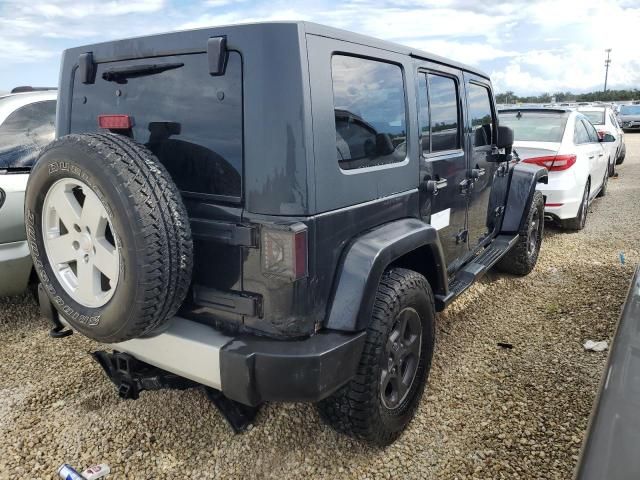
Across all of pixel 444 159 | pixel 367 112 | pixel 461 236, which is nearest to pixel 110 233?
pixel 367 112

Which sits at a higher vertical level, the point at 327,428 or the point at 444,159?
the point at 444,159

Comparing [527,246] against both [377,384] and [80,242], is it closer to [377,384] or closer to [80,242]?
[377,384]

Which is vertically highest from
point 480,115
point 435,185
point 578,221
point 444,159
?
point 480,115

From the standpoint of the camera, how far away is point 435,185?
9.20ft

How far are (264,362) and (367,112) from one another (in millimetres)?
1170

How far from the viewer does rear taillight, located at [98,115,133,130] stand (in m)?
2.23

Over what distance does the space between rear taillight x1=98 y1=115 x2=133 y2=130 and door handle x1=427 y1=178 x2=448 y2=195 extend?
151cm

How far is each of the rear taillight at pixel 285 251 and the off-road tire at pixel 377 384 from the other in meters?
0.50

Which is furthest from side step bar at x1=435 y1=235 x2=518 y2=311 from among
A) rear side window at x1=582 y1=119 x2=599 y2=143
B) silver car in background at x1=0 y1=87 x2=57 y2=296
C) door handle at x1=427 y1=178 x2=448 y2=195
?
rear side window at x1=582 y1=119 x2=599 y2=143

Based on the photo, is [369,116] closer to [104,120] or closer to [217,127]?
[217,127]

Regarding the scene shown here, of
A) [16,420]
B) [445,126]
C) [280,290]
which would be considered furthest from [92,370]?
[445,126]

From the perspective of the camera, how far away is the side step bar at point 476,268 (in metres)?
2.94

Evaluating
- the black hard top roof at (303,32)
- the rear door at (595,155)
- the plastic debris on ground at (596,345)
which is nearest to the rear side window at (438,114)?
the black hard top roof at (303,32)

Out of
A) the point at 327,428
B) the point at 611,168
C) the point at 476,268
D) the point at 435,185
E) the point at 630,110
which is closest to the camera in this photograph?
the point at 327,428
